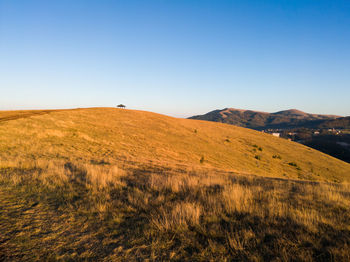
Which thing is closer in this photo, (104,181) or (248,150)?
(104,181)

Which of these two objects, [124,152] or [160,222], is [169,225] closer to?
[160,222]

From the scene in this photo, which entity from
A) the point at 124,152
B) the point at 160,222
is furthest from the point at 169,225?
the point at 124,152

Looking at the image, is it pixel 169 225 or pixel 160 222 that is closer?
pixel 169 225

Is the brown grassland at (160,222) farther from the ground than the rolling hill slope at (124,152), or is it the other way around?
the brown grassland at (160,222)

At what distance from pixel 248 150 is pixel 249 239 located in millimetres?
27592

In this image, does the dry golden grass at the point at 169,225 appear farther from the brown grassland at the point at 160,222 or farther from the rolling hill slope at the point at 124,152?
the rolling hill slope at the point at 124,152

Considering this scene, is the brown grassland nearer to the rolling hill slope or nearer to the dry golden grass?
the dry golden grass

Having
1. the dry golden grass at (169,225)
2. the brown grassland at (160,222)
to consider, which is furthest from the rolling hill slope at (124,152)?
the dry golden grass at (169,225)

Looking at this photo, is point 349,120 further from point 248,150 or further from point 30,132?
point 30,132

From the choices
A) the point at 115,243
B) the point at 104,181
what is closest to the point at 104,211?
the point at 115,243

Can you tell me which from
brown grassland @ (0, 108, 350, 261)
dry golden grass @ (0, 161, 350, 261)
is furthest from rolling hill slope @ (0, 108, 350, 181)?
dry golden grass @ (0, 161, 350, 261)

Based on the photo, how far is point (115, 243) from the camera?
3.17m

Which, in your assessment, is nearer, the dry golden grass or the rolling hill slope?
the dry golden grass

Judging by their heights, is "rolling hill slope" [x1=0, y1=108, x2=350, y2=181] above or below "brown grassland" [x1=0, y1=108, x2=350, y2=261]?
below
